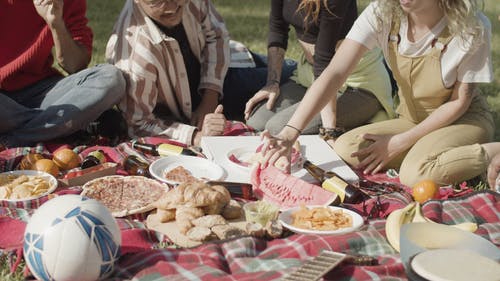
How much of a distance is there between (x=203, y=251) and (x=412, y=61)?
1.92m

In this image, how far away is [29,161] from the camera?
4.34 meters

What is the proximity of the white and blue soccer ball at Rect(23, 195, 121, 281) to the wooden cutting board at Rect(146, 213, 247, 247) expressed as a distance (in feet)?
1.73

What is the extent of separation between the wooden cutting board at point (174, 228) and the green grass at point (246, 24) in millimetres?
2802

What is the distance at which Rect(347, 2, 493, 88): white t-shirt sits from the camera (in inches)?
166

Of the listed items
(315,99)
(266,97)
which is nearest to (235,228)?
(315,99)

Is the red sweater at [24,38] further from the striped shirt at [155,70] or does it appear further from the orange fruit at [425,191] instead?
the orange fruit at [425,191]

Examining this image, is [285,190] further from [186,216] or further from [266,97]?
[266,97]

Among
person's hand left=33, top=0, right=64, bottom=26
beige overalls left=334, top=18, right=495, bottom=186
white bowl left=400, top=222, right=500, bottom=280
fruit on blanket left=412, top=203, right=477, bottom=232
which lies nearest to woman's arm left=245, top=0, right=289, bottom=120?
beige overalls left=334, top=18, right=495, bottom=186

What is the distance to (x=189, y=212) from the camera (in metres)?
3.48

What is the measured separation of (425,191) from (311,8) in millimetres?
1553

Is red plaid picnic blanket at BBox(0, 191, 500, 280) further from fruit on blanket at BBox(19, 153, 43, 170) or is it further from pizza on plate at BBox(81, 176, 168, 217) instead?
fruit on blanket at BBox(19, 153, 43, 170)

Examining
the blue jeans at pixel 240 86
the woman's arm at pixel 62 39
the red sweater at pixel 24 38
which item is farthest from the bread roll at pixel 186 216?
the blue jeans at pixel 240 86

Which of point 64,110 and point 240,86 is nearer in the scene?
point 64,110

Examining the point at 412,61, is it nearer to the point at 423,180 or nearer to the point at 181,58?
the point at 423,180
